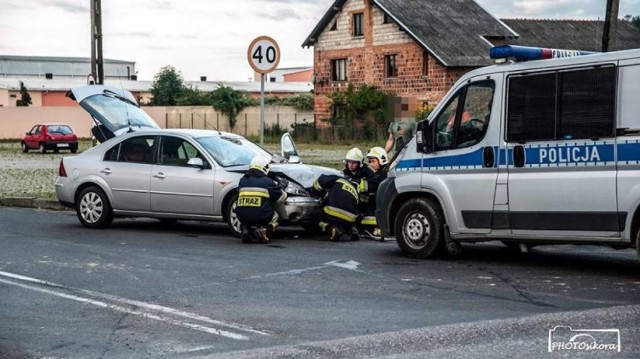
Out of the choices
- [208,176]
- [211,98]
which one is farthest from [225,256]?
[211,98]

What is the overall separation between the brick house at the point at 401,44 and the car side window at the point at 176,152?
134 feet

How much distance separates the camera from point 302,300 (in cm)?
955

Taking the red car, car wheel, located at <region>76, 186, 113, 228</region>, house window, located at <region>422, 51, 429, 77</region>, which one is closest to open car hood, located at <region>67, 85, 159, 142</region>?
car wheel, located at <region>76, 186, 113, 228</region>

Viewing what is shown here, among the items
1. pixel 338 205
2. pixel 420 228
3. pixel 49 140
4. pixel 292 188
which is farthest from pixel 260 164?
pixel 49 140

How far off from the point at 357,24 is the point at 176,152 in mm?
47862

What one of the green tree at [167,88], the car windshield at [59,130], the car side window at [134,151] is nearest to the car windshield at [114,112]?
the car side window at [134,151]

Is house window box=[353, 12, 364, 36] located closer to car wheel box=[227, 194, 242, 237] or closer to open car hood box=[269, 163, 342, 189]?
open car hood box=[269, 163, 342, 189]

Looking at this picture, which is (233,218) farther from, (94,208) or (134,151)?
(94,208)

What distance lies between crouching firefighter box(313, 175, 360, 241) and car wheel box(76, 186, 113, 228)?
140 inches

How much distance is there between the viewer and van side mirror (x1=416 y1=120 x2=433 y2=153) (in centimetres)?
1217

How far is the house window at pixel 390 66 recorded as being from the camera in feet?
199

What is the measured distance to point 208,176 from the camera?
15.2 meters

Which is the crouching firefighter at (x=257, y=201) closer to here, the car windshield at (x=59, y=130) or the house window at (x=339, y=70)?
the car windshield at (x=59, y=130)

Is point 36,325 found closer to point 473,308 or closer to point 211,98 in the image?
point 473,308
